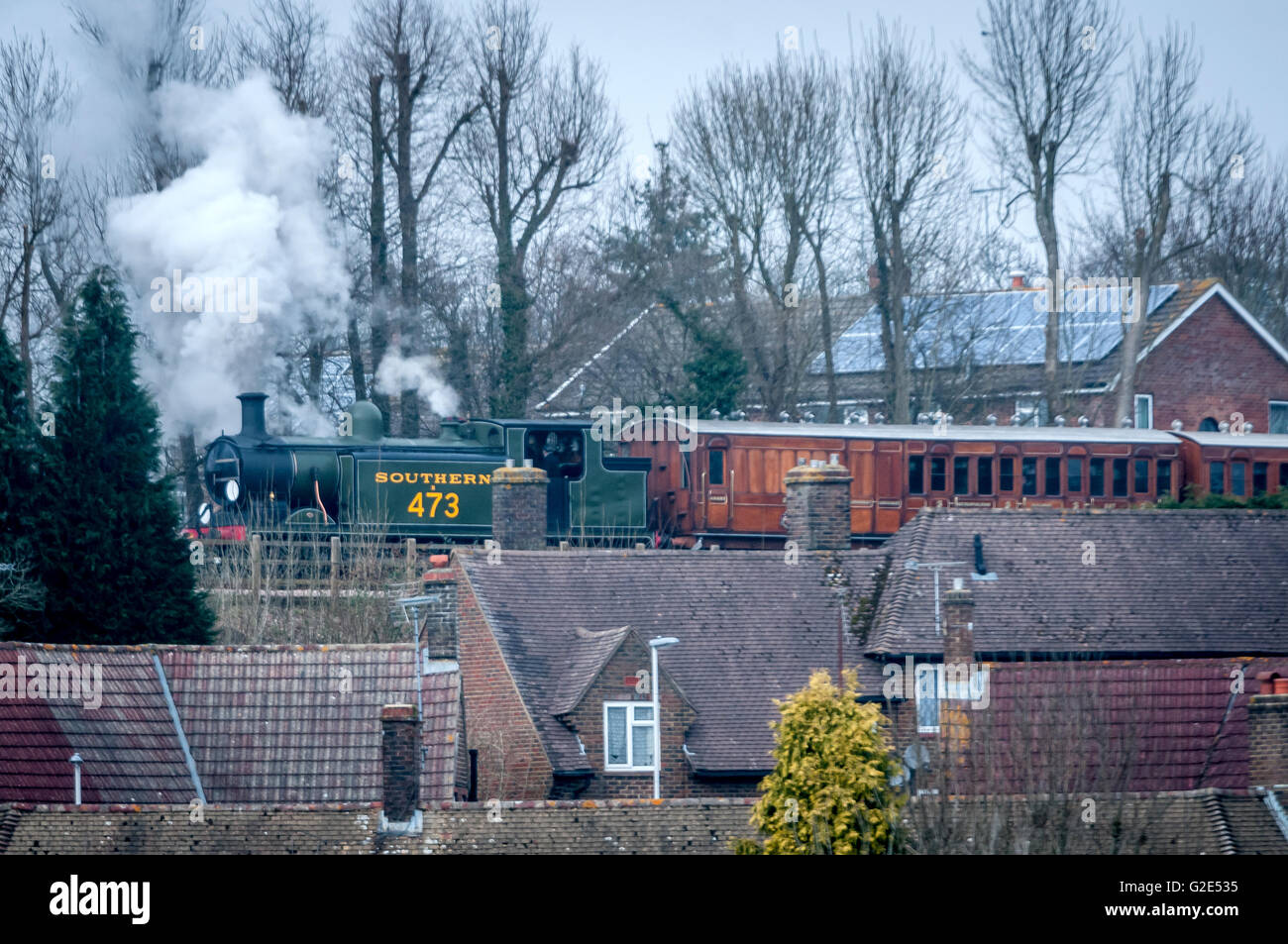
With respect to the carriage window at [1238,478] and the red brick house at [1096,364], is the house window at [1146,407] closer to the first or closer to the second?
the red brick house at [1096,364]

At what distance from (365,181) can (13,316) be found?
31.7 ft

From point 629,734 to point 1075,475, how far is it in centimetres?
1697

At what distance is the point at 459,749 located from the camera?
22.6 m

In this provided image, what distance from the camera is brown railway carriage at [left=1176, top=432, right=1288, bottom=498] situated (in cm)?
3734

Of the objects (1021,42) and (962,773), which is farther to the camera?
(1021,42)

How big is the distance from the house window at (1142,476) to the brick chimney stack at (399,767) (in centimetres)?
2249

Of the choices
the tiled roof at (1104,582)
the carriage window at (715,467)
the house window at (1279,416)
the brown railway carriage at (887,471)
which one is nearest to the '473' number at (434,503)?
the brown railway carriage at (887,471)

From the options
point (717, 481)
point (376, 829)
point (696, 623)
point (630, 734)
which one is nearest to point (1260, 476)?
point (717, 481)

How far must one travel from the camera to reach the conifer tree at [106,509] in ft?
90.4

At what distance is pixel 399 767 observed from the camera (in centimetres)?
1892

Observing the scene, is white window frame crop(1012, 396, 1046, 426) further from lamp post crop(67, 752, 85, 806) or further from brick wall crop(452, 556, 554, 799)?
lamp post crop(67, 752, 85, 806)

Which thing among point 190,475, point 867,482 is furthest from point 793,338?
point 190,475

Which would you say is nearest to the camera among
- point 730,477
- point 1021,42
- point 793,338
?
point 730,477
